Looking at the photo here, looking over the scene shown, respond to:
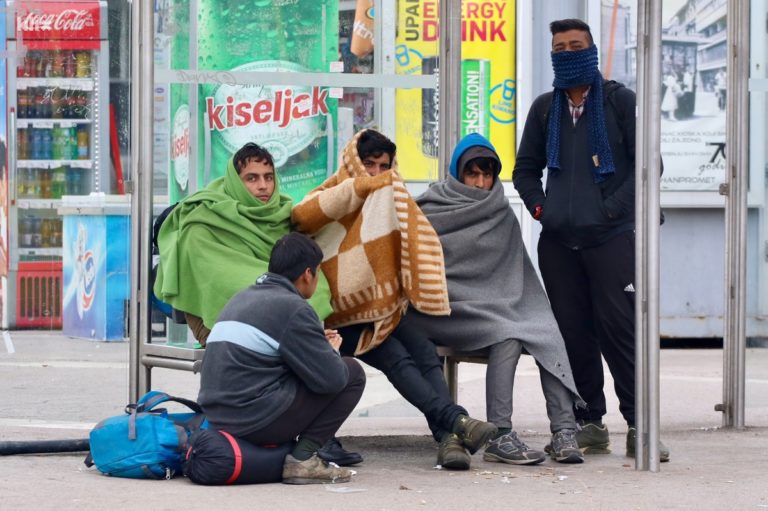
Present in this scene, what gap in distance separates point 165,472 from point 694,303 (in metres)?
6.19

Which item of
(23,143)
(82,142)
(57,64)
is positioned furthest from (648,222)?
(23,143)

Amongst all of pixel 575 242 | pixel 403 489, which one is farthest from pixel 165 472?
pixel 575 242

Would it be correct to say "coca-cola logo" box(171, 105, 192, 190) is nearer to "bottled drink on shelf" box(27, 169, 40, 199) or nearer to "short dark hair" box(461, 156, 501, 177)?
"short dark hair" box(461, 156, 501, 177)

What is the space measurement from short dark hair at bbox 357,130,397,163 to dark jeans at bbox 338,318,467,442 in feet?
2.29

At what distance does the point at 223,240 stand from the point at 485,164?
108cm

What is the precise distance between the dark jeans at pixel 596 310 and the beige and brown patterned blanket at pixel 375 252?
1.99 ft

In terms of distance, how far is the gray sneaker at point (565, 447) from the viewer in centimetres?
604

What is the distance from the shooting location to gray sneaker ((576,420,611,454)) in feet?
21.0

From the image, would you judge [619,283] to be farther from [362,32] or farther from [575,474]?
[362,32]

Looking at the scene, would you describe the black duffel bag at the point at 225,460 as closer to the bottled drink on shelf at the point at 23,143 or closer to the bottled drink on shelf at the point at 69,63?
the bottled drink on shelf at the point at 69,63

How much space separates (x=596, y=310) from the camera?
6234 mm

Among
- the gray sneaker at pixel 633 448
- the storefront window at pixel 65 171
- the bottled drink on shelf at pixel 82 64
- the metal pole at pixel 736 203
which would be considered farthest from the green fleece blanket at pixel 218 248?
the bottled drink on shelf at pixel 82 64

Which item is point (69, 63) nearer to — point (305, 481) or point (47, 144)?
point (47, 144)

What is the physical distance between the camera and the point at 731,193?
24.3ft
